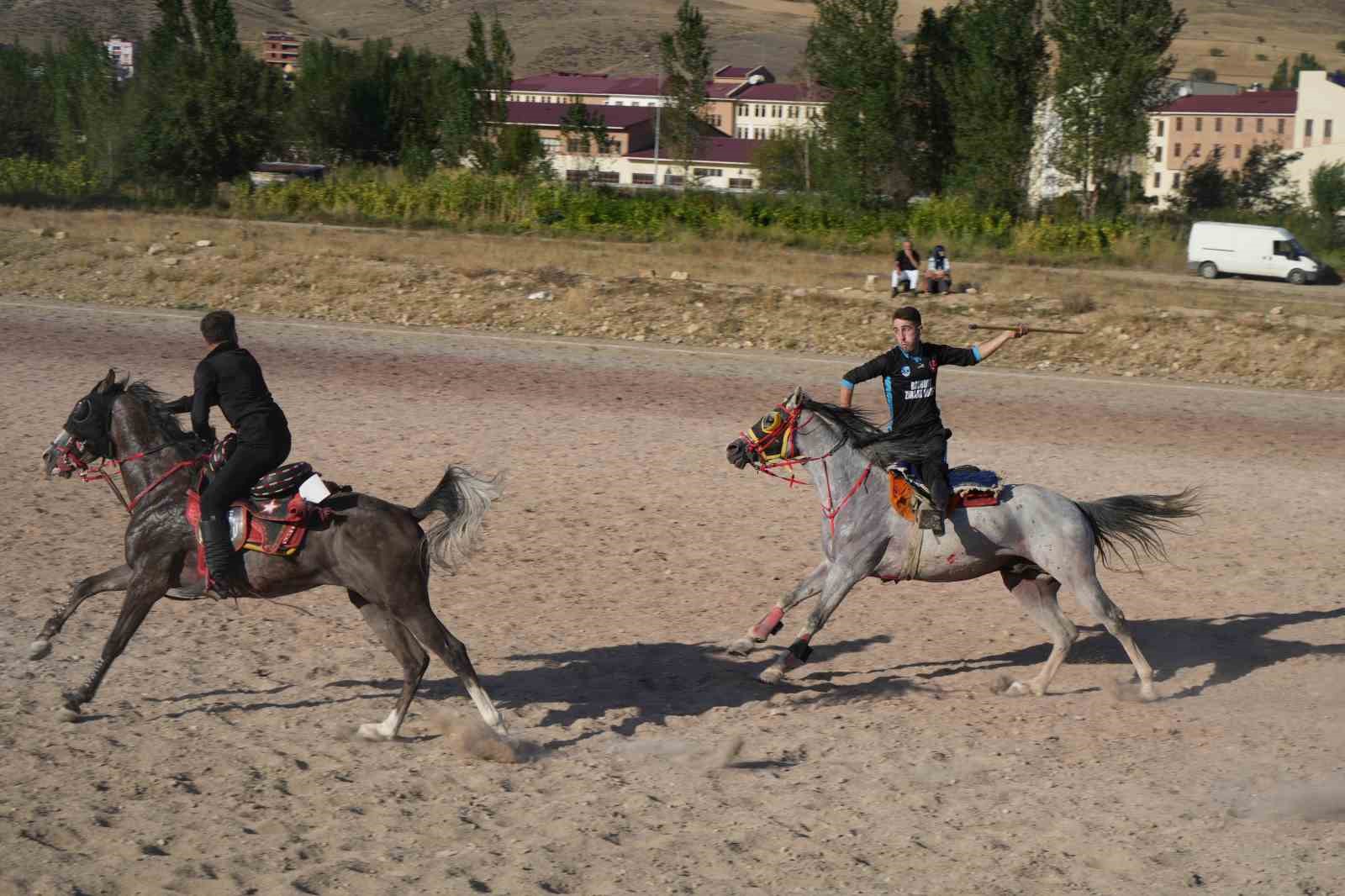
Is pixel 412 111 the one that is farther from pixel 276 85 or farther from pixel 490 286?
pixel 490 286

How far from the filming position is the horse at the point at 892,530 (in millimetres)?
9094

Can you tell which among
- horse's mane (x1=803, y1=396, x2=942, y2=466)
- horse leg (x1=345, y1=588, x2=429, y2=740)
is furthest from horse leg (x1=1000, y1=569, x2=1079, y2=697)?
horse leg (x1=345, y1=588, x2=429, y2=740)

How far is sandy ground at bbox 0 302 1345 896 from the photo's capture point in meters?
6.58

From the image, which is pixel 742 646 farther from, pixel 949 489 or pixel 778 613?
pixel 949 489

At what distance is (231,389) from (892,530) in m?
4.39

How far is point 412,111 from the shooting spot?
263 ft

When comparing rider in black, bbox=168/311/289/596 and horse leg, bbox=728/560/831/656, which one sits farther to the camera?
horse leg, bbox=728/560/831/656

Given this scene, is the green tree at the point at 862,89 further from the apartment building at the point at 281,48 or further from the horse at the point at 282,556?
the apartment building at the point at 281,48

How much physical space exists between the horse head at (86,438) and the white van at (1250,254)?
45607mm

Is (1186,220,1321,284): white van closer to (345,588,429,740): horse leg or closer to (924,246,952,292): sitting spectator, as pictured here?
(924,246,952,292): sitting spectator

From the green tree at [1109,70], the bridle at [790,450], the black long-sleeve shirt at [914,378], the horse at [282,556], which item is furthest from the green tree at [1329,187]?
the horse at [282,556]

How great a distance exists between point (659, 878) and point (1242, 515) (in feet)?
33.5

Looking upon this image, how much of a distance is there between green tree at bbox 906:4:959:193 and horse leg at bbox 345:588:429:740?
173ft

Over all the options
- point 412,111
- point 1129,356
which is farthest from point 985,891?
point 412,111
